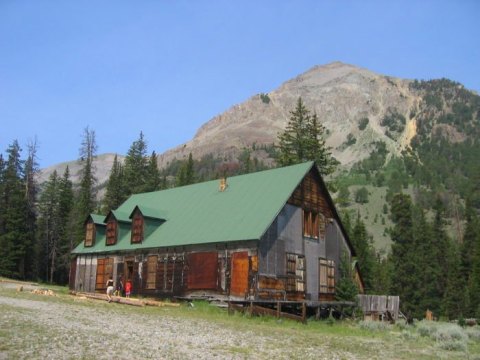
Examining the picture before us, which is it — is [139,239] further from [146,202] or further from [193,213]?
[146,202]

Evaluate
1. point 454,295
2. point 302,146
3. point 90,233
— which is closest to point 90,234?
point 90,233

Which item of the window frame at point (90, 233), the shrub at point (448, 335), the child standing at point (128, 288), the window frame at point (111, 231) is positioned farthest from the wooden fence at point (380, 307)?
the window frame at point (90, 233)

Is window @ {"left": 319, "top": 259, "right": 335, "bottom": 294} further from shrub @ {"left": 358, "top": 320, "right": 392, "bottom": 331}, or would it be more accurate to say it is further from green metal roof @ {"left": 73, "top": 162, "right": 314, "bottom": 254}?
green metal roof @ {"left": 73, "top": 162, "right": 314, "bottom": 254}

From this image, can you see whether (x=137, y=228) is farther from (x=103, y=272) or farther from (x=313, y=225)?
(x=313, y=225)

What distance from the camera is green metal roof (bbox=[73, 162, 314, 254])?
108 feet

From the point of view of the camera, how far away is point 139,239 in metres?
39.1

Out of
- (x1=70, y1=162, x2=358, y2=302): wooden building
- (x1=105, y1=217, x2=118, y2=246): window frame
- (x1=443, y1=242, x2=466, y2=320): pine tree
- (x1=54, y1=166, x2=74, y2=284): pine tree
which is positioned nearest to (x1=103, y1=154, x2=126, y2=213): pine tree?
(x1=54, y1=166, x2=74, y2=284): pine tree

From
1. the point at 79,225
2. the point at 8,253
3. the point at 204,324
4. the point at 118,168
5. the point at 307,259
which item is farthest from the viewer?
the point at 118,168

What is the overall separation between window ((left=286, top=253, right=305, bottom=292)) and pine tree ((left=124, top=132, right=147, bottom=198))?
4357 cm

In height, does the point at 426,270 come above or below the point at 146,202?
below

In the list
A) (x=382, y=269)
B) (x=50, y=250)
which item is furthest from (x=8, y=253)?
(x=382, y=269)

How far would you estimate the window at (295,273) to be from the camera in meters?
33.1

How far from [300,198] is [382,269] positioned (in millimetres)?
53069

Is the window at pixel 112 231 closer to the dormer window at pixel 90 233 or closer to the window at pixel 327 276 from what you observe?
the dormer window at pixel 90 233
